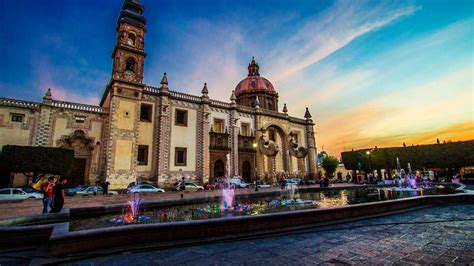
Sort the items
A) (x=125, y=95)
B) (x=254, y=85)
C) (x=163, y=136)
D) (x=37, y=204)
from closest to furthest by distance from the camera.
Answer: (x=37, y=204) → (x=125, y=95) → (x=163, y=136) → (x=254, y=85)

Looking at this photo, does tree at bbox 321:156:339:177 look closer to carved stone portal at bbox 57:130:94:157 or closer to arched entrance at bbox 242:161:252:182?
arched entrance at bbox 242:161:252:182

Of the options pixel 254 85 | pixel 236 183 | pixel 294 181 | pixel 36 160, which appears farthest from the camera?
pixel 254 85

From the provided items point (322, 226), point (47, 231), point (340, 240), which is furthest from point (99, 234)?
point (322, 226)

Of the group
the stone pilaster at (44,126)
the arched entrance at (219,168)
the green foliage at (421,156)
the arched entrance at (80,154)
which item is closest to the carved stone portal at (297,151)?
the arched entrance at (219,168)

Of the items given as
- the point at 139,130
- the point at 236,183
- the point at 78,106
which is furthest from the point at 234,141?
the point at 78,106

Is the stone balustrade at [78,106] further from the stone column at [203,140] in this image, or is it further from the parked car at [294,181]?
the parked car at [294,181]

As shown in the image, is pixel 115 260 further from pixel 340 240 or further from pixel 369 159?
pixel 369 159

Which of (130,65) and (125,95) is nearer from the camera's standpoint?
(125,95)

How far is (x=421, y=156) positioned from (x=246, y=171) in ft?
87.2

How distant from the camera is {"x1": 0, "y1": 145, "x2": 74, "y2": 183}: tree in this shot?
1786 centimetres

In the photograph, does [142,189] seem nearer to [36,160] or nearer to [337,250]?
[36,160]

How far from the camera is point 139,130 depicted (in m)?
24.2

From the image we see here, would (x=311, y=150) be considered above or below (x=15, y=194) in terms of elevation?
above

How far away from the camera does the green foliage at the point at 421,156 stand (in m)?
30.3
